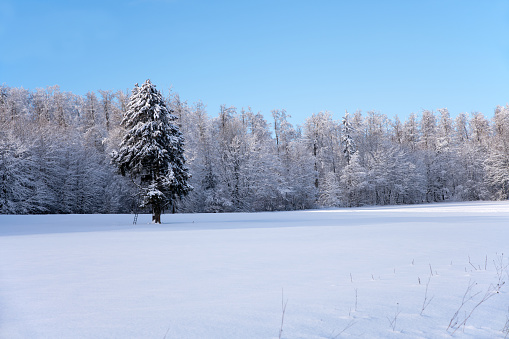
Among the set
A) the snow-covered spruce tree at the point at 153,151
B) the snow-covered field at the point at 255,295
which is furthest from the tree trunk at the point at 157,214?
the snow-covered field at the point at 255,295

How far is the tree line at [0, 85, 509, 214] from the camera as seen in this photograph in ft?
116

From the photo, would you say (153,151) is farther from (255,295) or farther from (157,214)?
(255,295)

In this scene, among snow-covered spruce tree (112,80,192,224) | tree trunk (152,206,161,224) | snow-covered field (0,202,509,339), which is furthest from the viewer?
tree trunk (152,206,161,224)

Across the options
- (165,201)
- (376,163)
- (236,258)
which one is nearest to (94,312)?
(236,258)

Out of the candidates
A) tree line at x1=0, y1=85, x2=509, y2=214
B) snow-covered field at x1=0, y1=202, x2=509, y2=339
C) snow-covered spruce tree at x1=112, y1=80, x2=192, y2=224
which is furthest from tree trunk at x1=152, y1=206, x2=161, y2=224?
snow-covered field at x1=0, y1=202, x2=509, y2=339

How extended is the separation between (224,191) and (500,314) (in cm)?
3722

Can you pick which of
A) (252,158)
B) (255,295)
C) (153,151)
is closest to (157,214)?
(153,151)

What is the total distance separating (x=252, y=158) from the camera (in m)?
43.4

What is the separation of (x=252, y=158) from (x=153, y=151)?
72.1 ft

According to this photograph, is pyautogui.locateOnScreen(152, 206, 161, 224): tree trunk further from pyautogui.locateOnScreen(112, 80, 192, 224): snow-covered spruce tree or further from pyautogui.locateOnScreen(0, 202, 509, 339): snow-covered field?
pyautogui.locateOnScreen(0, 202, 509, 339): snow-covered field

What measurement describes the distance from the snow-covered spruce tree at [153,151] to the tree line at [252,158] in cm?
1108

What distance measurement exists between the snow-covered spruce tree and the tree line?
1108 centimetres

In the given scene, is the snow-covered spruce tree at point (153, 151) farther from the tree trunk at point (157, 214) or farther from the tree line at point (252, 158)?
the tree line at point (252, 158)

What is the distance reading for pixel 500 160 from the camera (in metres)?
50.1
